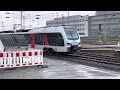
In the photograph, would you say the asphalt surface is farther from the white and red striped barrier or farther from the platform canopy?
the platform canopy

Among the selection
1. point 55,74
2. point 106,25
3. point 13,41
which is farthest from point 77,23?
point 55,74

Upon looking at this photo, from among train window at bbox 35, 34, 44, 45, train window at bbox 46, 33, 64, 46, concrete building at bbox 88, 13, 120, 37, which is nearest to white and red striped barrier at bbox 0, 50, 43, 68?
train window at bbox 46, 33, 64, 46

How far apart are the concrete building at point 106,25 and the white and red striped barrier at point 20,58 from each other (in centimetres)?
7445

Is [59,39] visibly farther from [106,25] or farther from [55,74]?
[106,25]

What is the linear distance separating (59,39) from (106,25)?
74.8 metres

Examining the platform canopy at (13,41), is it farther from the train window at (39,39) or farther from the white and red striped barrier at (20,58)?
the train window at (39,39)

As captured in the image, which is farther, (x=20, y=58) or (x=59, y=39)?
(x=59, y=39)

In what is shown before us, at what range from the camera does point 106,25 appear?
95875mm

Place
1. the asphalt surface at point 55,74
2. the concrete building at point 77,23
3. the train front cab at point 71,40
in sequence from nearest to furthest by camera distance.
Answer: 1. the asphalt surface at point 55,74
2. the train front cab at point 71,40
3. the concrete building at point 77,23

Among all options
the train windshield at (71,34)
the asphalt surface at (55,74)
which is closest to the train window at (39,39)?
the train windshield at (71,34)

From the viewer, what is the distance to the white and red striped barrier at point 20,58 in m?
13.9
